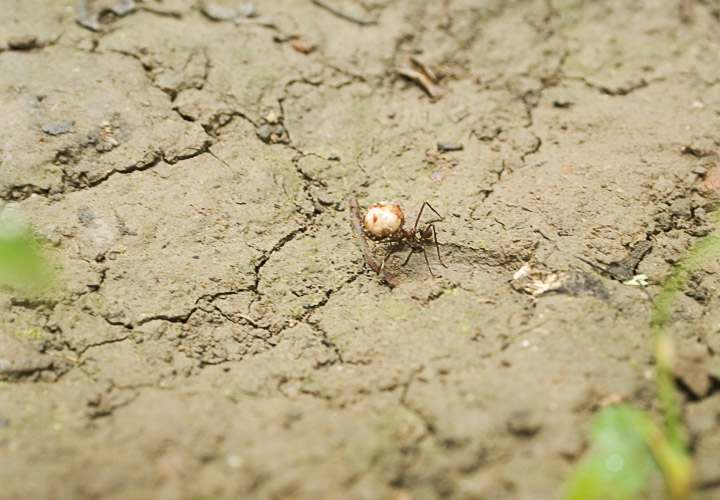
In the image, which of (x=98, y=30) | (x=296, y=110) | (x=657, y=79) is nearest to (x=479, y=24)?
(x=657, y=79)

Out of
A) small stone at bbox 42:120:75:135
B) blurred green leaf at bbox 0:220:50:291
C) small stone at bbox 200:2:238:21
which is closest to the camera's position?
blurred green leaf at bbox 0:220:50:291

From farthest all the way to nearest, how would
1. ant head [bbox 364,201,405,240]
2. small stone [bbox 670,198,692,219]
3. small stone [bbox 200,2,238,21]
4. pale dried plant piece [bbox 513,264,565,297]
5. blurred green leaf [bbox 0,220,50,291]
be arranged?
small stone [bbox 200,2,238,21] → small stone [bbox 670,198,692,219] → ant head [bbox 364,201,405,240] → pale dried plant piece [bbox 513,264,565,297] → blurred green leaf [bbox 0,220,50,291]

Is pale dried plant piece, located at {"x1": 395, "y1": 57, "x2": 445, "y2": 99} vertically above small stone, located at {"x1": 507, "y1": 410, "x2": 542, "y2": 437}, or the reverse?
pale dried plant piece, located at {"x1": 395, "y1": 57, "x2": 445, "y2": 99}

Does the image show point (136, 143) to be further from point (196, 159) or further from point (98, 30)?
point (98, 30)

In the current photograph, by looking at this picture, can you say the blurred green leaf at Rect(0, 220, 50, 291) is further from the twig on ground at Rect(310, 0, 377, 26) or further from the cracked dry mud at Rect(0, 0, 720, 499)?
the twig on ground at Rect(310, 0, 377, 26)

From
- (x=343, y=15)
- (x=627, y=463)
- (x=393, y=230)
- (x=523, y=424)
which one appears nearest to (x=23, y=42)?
(x=343, y=15)

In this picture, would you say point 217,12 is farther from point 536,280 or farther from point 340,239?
point 536,280

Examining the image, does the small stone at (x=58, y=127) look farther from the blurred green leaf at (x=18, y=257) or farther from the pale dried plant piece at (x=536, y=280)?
the pale dried plant piece at (x=536, y=280)

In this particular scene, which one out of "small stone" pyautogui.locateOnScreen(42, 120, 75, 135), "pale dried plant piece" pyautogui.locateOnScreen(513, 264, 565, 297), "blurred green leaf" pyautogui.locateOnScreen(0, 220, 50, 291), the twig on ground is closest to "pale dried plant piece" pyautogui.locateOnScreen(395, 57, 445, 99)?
the twig on ground
